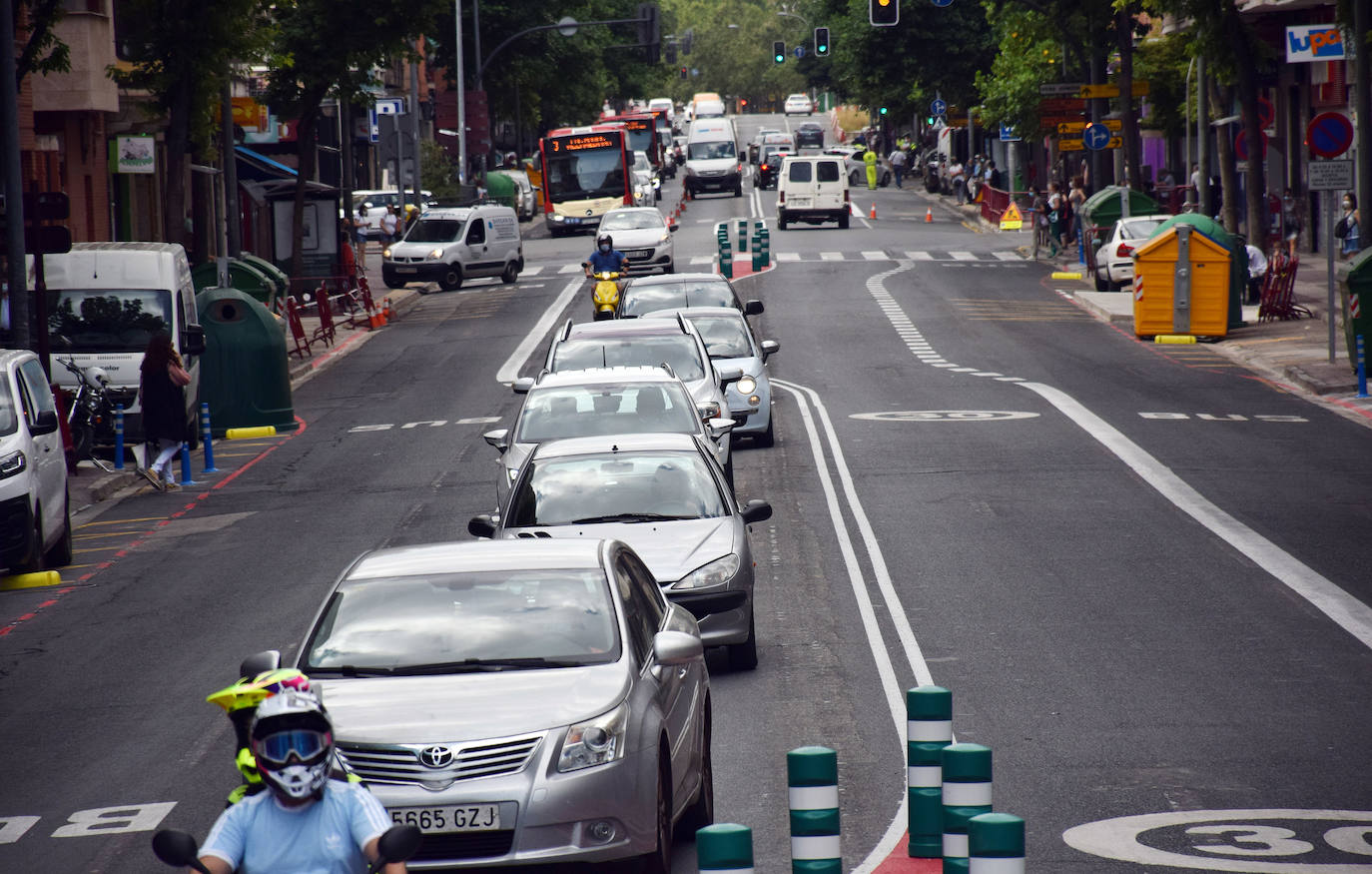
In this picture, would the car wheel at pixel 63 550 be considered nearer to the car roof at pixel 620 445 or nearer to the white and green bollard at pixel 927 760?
the car roof at pixel 620 445

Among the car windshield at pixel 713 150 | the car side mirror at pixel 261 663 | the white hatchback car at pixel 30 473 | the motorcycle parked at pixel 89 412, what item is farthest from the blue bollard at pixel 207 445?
the car windshield at pixel 713 150

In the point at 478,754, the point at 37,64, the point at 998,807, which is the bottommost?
the point at 998,807

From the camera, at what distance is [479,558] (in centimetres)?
846

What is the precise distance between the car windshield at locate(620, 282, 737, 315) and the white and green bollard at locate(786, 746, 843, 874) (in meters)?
19.4

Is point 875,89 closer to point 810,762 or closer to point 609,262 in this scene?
point 609,262

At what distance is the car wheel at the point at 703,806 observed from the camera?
27.5 feet

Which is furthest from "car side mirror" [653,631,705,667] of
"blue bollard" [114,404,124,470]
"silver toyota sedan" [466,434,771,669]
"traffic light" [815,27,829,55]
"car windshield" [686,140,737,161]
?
"car windshield" [686,140,737,161]

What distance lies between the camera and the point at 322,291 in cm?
3572

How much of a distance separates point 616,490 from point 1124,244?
28.0 metres

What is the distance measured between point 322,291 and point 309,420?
30.5 feet

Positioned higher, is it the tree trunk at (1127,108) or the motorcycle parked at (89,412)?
the tree trunk at (1127,108)

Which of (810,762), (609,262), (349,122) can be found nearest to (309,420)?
(609,262)

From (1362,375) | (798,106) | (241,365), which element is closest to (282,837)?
(241,365)

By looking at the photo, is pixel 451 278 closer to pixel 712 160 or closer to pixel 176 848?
pixel 712 160
